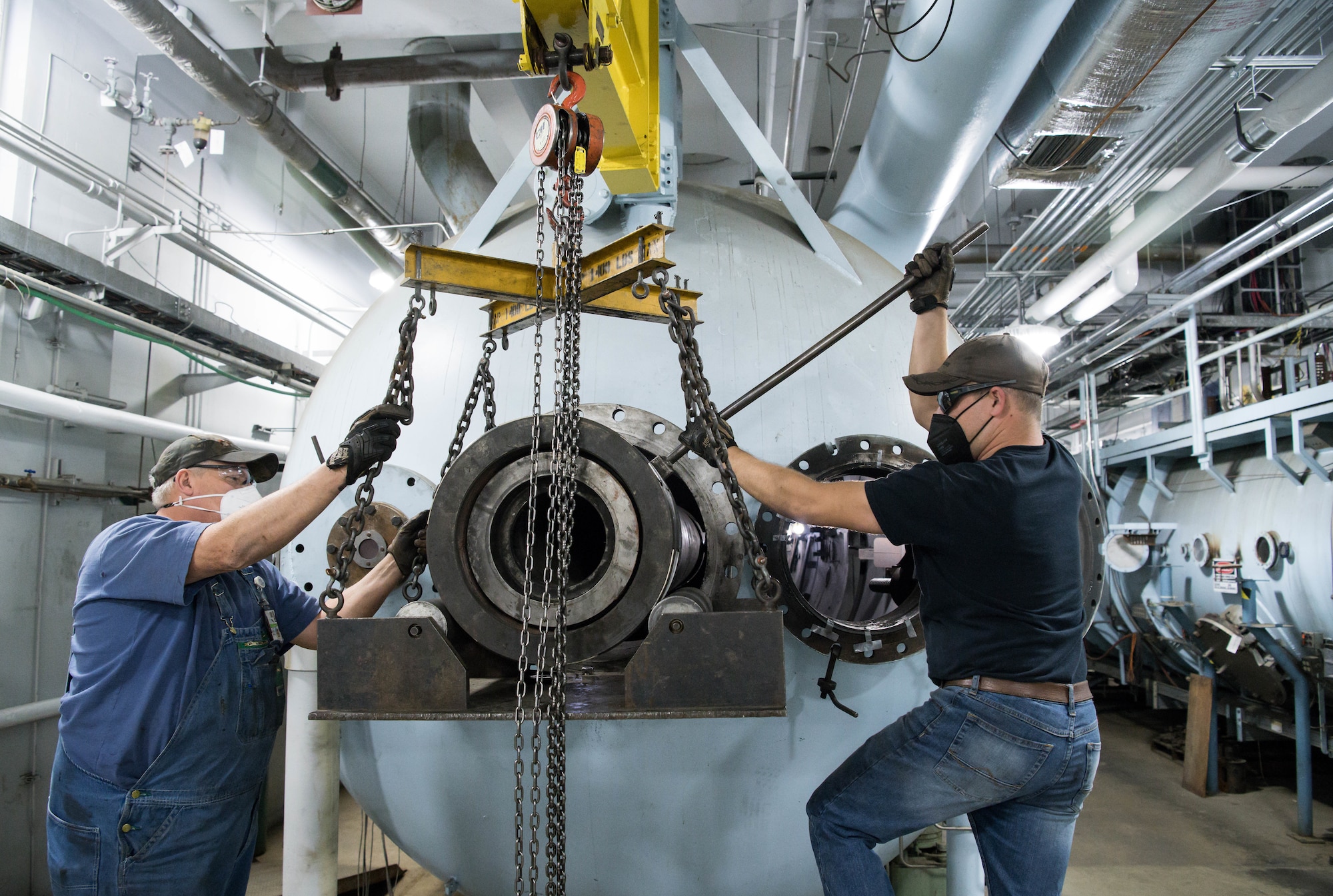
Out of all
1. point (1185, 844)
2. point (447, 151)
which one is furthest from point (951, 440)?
point (1185, 844)

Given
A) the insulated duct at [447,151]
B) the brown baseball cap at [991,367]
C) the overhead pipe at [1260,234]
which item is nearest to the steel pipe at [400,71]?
the insulated duct at [447,151]

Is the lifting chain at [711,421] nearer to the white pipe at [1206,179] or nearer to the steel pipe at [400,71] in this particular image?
the steel pipe at [400,71]

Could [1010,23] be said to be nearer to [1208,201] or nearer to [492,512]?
[492,512]

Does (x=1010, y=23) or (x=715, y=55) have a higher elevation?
(x=715, y=55)

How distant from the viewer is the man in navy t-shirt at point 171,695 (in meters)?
1.81

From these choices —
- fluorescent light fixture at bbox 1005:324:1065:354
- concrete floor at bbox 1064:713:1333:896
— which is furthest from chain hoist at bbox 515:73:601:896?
fluorescent light fixture at bbox 1005:324:1065:354

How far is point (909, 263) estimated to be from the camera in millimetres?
1994

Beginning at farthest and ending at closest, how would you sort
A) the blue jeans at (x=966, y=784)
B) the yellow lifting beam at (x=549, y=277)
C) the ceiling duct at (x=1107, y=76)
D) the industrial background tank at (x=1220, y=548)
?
1. the industrial background tank at (x=1220, y=548)
2. the ceiling duct at (x=1107, y=76)
3. the yellow lifting beam at (x=549, y=277)
4. the blue jeans at (x=966, y=784)

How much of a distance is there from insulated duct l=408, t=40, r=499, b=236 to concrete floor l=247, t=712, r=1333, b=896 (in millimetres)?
3446

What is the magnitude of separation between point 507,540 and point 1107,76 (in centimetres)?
258


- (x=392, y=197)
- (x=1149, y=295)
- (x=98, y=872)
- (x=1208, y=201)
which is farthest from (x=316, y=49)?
(x=1208, y=201)

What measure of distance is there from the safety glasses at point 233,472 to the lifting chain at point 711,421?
4.41 feet

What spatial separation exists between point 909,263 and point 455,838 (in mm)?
1878

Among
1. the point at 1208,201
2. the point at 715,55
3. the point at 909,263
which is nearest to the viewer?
the point at 909,263
